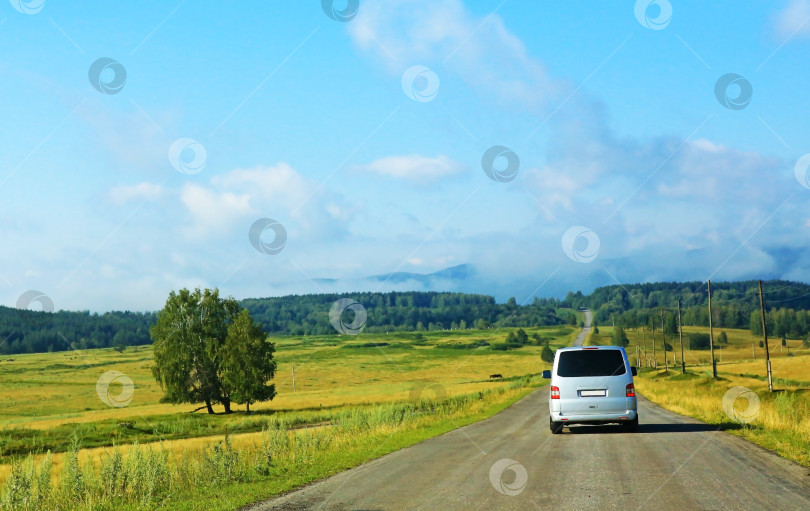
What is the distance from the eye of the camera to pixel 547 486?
1060 cm

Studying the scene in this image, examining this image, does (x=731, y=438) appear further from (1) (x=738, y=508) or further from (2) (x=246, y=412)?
(2) (x=246, y=412)

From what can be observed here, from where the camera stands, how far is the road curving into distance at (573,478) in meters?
9.31

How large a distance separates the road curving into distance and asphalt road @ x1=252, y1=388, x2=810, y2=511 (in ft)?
0.05

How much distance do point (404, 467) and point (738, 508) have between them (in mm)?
6439

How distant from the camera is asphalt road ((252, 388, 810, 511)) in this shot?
9.30m

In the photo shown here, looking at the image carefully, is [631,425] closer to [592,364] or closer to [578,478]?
[592,364]

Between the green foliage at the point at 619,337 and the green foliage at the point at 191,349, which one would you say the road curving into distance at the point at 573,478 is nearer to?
the green foliage at the point at 191,349

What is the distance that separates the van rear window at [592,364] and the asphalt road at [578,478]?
195 cm

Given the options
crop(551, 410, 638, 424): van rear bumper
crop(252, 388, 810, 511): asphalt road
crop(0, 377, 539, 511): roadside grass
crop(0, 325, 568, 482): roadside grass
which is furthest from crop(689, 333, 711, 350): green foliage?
crop(0, 377, 539, 511): roadside grass

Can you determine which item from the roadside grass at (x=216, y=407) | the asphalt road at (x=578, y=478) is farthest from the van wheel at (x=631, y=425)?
the roadside grass at (x=216, y=407)

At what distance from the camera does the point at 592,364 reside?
18922 mm

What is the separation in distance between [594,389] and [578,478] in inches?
304

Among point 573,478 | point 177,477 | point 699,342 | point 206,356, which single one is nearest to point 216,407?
point 206,356

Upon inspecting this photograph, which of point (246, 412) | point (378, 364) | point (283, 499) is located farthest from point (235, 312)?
point (378, 364)
